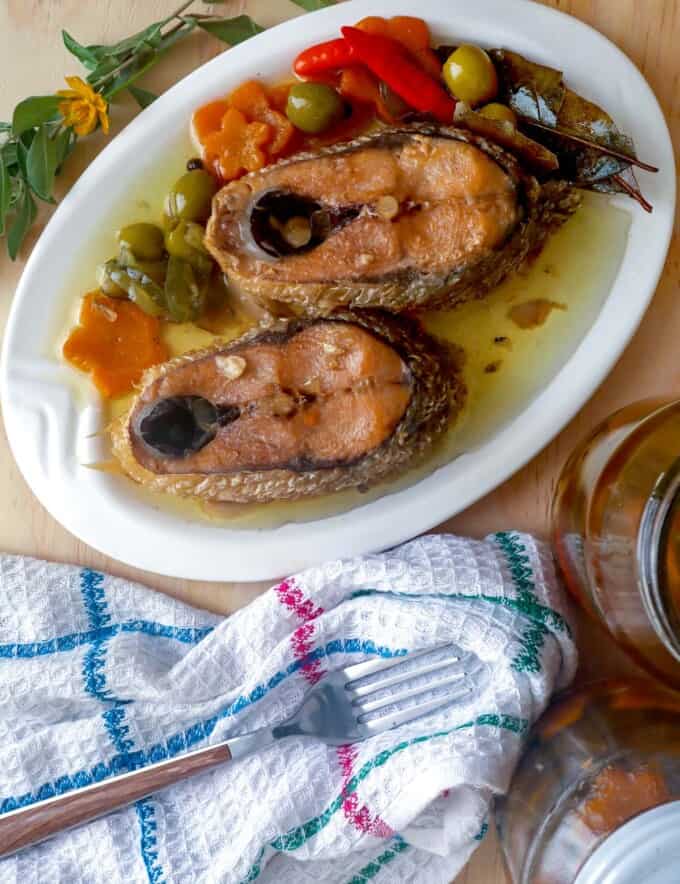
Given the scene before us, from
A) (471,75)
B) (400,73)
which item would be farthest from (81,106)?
(471,75)

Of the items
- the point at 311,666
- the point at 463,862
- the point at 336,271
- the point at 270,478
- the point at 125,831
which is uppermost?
the point at 336,271

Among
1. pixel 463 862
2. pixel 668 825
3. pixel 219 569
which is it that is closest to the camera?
pixel 668 825

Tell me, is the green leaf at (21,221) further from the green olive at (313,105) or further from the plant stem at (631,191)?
the plant stem at (631,191)

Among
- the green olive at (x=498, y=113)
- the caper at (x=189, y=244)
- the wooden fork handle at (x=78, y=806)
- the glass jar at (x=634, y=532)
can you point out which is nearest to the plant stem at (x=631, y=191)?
the green olive at (x=498, y=113)

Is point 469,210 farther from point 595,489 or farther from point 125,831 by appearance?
point 125,831

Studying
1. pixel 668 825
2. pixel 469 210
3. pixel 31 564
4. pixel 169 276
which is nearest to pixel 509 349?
pixel 469 210
